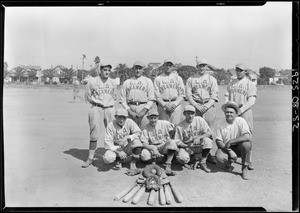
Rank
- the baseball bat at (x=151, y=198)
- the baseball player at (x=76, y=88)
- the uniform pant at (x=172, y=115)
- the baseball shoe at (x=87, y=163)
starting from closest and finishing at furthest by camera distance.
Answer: the baseball bat at (x=151, y=198)
the baseball shoe at (x=87, y=163)
the uniform pant at (x=172, y=115)
the baseball player at (x=76, y=88)

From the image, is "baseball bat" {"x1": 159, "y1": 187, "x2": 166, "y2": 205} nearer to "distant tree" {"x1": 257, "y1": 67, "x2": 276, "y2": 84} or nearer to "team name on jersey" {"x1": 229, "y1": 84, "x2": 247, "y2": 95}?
"team name on jersey" {"x1": 229, "y1": 84, "x2": 247, "y2": 95}

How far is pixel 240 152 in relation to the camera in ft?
16.4

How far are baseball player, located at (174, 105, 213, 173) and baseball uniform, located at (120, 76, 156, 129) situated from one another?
58 cm

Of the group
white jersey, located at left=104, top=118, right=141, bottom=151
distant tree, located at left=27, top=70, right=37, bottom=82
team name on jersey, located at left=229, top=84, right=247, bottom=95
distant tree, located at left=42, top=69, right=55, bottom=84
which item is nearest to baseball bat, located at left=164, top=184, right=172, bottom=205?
white jersey, located at left=104, top=118, right=141, bottom=151

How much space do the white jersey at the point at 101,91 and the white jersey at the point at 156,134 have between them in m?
0.71

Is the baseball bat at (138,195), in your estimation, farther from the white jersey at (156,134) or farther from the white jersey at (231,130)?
the white jersey at (231,130)

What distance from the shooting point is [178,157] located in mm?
4926

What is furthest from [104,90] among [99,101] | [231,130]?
[231,130]

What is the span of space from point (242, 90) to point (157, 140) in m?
1.52

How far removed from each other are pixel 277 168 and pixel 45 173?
349cm

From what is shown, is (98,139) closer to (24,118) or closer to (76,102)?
(76,102)

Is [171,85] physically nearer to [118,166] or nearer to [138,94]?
[138,94]

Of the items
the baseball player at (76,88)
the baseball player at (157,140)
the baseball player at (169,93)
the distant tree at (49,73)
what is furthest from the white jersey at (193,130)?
the distant tree at (49,73)

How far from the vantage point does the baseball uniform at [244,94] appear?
5.13 metres
